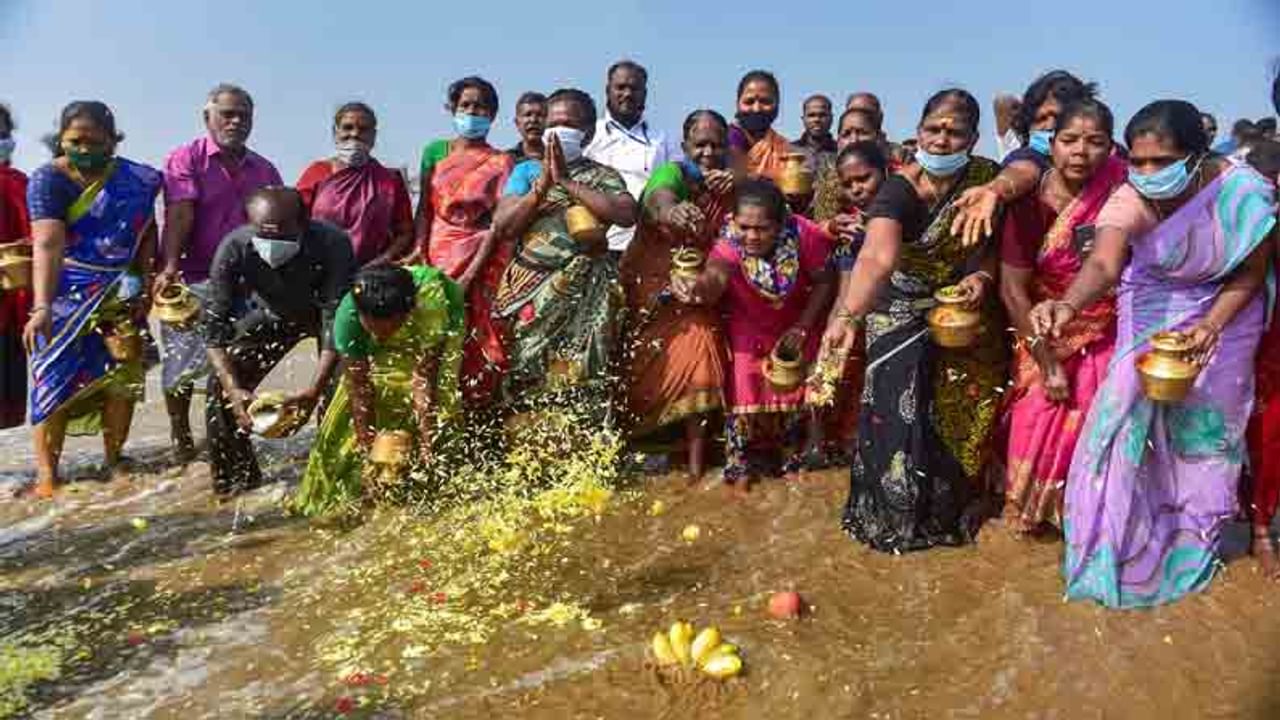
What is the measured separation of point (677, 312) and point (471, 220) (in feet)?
5.12

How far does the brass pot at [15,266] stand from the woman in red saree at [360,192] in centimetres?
179

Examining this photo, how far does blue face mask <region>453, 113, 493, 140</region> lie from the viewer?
6656 millimetres

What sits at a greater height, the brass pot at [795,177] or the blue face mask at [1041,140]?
the blue face mask at [1041,140]

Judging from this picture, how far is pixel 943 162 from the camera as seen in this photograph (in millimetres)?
4629

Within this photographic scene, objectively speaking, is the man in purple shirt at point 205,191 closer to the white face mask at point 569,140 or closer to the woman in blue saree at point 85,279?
the woman in blue saree at point 85,279

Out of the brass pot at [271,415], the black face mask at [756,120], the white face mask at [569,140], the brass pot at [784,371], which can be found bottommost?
the brass pot at [271,415]

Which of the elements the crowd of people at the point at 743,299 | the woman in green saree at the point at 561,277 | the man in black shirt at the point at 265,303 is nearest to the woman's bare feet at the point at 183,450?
the crowd of people at the point at 743,299

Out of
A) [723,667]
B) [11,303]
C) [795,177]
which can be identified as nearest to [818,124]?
[795,177]

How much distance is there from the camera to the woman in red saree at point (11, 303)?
707 centimetres

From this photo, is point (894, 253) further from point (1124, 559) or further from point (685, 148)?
point (685, 148)

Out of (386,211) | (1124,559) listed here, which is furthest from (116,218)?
(1124,559)

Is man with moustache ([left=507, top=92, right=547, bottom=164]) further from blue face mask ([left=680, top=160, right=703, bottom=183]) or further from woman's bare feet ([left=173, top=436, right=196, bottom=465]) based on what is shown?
woman's bare feet ([left=173, top=436, right=196, bottom=465])

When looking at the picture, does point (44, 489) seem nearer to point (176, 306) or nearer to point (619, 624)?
point (176, 306)

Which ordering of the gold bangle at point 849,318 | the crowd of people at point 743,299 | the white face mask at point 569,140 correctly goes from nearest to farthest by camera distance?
the crowd of people at point 743,299, the gold bangle at point 849,318, the white face mask at point 569,140
